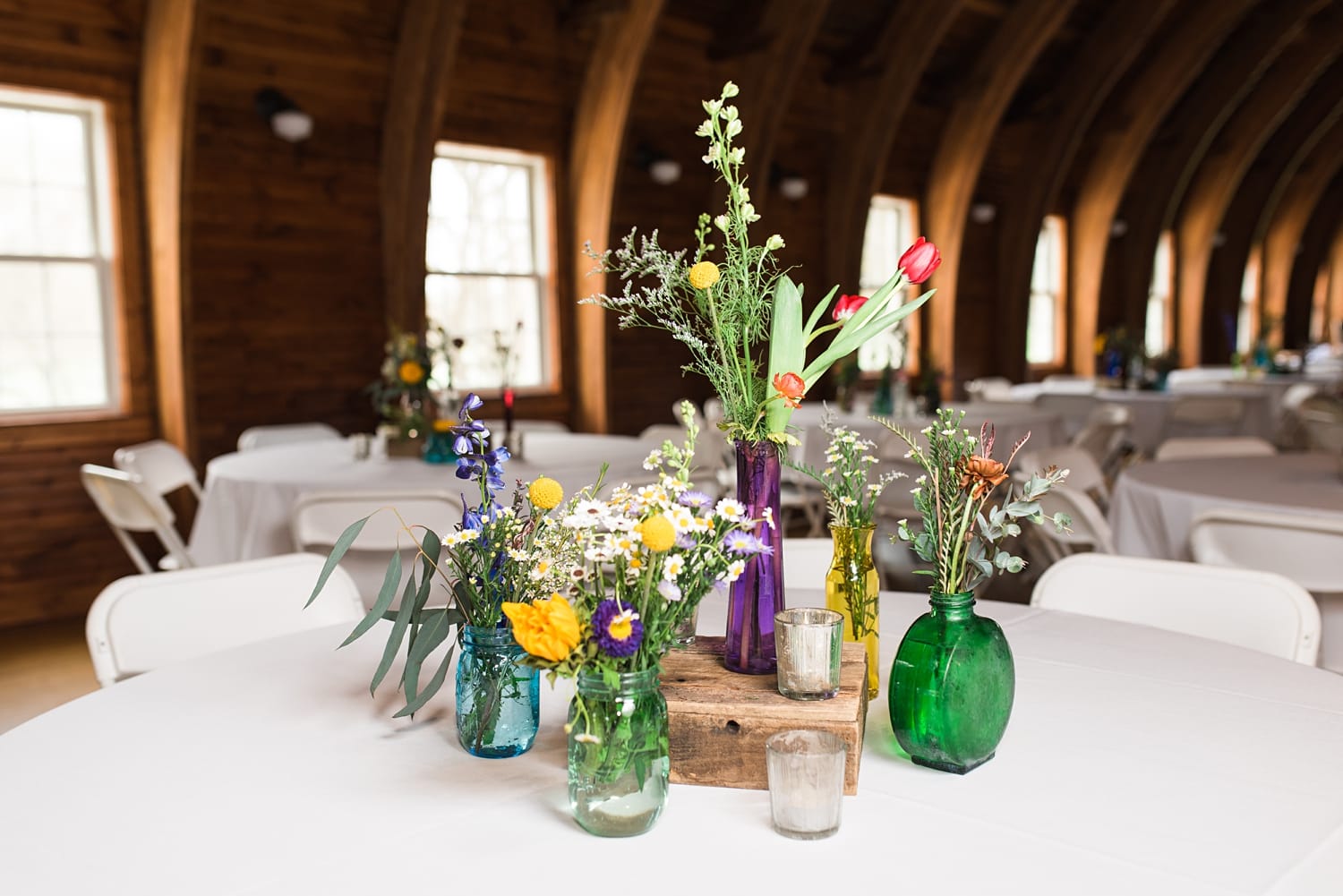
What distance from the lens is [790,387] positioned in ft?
3.97

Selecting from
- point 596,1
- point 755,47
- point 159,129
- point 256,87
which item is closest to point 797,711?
point 159,129

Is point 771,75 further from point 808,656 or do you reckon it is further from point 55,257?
point 808,656

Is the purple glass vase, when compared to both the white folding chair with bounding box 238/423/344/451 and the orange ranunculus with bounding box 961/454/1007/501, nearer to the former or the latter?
the orange ranunculus with bounding box 961/454/1007/501

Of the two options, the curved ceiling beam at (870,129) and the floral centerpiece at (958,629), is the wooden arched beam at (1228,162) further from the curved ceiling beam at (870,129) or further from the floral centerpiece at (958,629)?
the floral centerpiece at (958,629)

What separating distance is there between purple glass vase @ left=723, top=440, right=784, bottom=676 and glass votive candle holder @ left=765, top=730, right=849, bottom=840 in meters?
0.21

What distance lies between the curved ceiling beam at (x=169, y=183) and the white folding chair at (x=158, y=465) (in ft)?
3.35

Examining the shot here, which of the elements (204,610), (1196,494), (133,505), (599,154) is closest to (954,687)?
(204,610)

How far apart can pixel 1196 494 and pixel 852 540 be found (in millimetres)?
2270

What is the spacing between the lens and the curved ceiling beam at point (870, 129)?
8750mm

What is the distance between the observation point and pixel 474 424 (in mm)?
1228

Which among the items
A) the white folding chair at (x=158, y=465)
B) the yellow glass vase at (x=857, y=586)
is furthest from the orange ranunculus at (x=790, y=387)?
the white folding chair at (x=158, y=465)

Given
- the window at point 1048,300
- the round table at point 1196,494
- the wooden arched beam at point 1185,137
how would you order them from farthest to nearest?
the window at point 1048,300, the wooden arched beam at point 1185,137, the round table at point 1196,494

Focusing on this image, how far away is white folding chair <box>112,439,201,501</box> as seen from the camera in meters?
4.61

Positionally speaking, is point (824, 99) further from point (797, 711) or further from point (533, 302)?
point (797, 711)
